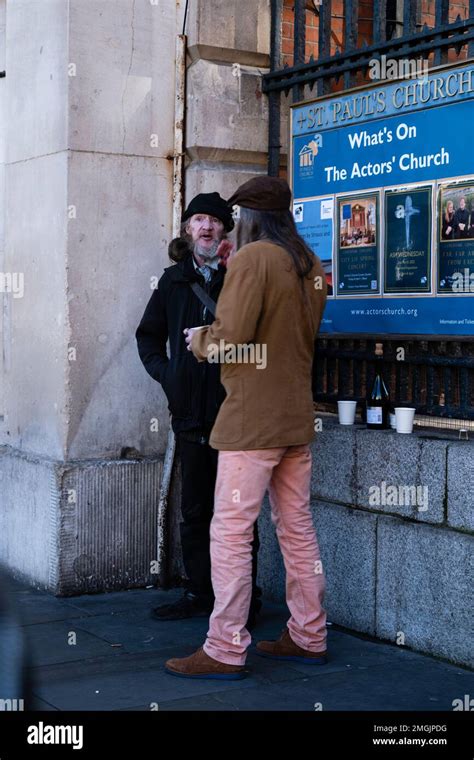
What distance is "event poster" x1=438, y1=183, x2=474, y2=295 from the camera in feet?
17.7

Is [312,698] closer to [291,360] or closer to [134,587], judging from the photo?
[291,360]

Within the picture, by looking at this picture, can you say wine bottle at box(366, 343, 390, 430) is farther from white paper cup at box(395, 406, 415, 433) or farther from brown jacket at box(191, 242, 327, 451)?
brown jacket at box(191, 242, 327, 451)

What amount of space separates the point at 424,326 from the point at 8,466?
9.07ft

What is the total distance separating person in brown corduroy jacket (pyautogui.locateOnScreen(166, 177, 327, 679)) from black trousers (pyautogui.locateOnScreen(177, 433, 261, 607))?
0.99 m

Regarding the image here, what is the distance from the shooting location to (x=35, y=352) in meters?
6.82

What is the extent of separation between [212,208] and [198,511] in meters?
1.52

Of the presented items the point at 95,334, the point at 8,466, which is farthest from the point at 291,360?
the point at 8,466

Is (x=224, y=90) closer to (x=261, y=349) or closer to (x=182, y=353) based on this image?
(x=182, y=353)

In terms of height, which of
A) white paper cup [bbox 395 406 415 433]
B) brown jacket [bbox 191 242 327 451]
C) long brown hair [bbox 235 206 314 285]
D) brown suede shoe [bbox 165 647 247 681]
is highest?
long brown hair [bbox 235 206 314 285]

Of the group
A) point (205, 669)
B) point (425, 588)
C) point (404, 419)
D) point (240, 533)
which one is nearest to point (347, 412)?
point (404, 419)

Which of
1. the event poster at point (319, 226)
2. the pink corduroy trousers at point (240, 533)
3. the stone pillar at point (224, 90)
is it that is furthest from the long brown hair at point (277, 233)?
the stone pillar at point (224, 90)

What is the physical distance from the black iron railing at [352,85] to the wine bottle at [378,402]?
0.04m

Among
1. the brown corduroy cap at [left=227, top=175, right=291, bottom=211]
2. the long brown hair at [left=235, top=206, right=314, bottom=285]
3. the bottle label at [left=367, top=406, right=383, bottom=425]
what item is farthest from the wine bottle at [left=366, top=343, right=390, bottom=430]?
the brown corduroy cap at [left=227, top=175, right=291, bottom=211]

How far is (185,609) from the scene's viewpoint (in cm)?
602
